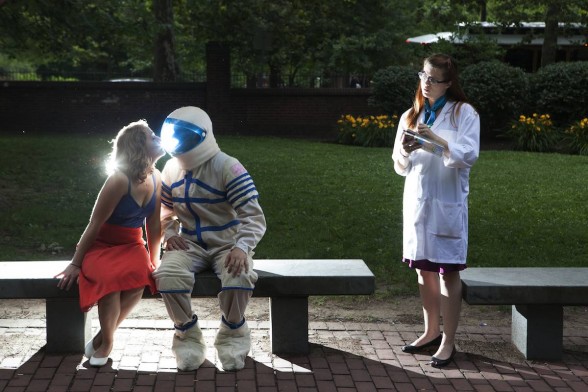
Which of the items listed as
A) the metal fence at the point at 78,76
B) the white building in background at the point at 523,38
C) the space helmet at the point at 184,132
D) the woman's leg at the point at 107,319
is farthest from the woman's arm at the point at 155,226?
the metal fence at the point at 78,76

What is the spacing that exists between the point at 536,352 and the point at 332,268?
4.37 feet

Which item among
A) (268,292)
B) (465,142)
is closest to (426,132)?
(465,142)

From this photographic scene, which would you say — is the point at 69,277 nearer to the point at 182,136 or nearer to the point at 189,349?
the point at 189,349

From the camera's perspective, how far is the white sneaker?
16.8 feet

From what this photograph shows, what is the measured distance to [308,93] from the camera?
2245cm

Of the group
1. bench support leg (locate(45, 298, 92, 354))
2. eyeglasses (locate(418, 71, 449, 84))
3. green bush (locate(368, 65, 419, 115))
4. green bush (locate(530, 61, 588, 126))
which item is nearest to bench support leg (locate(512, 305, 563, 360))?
eyeglasses (locate(418, 71, 449, 84))

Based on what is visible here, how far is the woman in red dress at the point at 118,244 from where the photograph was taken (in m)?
5.12

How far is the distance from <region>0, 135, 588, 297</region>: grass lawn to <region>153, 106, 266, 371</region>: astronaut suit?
7.31 ft

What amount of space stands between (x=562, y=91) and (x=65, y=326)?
637 inches

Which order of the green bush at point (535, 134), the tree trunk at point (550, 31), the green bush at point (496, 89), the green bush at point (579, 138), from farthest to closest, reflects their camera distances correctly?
the tree trunk at point (550, 31) < the green bush at point (496, 89) < the green bush at point (535, 134) < the green bush at point (579, 138)

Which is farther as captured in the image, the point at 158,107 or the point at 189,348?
the point at 158,107

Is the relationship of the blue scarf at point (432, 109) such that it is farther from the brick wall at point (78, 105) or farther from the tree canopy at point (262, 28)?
the brick wall at point (78, 105)

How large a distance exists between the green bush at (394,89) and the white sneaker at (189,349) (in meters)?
15.6

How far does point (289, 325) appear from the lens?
5480 millimetres
